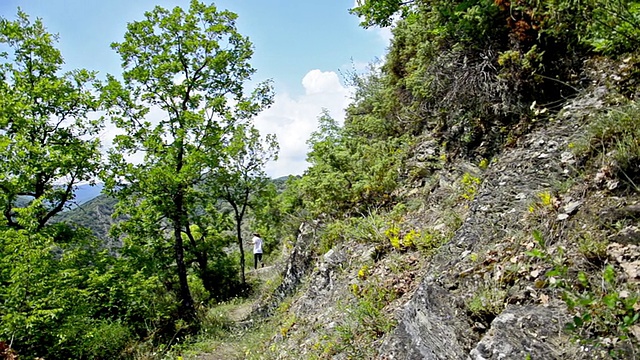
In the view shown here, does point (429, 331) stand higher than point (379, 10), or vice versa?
point (379, 10)

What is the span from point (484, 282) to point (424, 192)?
311 centimetres

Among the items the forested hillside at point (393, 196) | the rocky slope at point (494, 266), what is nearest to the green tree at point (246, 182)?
the forested hillside at point (393, 196)

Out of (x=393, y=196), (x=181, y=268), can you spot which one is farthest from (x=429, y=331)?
(x=181, y=268)

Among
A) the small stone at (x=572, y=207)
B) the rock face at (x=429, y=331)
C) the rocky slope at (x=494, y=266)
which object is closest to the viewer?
the rocky slope at (x=494, y=266)

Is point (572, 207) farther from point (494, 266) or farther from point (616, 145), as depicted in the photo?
point (494, 266)

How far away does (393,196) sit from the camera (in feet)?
22.7

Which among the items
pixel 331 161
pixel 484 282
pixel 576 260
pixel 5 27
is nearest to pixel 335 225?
pixel 331 161

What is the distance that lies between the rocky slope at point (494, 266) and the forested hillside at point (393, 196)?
2cm

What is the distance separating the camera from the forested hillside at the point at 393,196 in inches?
110

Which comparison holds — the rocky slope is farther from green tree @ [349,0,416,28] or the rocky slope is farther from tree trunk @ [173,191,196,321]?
tree trunk @ [173,191,196,321]

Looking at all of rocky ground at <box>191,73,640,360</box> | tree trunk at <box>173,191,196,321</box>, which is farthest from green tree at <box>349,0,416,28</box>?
tree trunk at <box>173,191,196,321</box>

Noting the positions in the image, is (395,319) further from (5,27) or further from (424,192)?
(5,27)

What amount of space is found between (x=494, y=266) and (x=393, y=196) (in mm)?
3760

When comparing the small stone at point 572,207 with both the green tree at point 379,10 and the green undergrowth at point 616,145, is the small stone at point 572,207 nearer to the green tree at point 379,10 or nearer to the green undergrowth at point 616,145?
the green undergrowth at point 616,145
